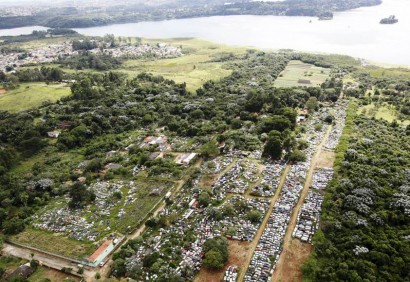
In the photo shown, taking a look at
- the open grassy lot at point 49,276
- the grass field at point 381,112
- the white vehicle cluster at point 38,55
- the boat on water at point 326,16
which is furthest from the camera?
the boat on water at point 326,16

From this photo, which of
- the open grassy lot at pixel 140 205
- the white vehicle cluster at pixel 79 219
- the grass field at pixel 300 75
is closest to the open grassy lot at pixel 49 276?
the white vehicle cluster at pixel 79 219

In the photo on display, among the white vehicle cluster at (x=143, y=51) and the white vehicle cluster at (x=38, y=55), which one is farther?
the white vehicle cluster at (x=143, y=51)

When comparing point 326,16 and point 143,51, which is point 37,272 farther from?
point 326,16

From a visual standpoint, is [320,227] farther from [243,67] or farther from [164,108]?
[243,67]

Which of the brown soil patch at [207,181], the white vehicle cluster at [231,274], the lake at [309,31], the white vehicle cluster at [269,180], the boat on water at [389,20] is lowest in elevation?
the white vehicle cluster at [231,274]

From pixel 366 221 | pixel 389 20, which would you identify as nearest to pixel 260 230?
pixel 366 221

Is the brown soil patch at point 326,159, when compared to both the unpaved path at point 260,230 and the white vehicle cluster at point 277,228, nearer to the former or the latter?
the white vehicle cluster at point 277,228

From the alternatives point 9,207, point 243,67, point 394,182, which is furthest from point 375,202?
point 243,67
